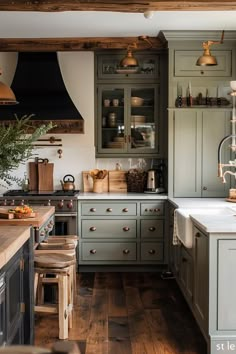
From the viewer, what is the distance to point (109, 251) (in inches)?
236

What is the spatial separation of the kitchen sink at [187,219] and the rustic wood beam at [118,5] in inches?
66.8

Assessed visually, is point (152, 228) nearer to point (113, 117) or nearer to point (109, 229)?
point (109, 229)

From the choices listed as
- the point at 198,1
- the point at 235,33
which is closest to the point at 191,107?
the point at 235,33

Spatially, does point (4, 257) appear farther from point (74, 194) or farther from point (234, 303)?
point (74, 194)

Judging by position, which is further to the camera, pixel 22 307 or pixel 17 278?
pixel 22 307

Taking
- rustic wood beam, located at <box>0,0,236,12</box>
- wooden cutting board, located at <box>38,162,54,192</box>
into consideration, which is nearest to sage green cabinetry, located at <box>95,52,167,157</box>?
wooden cutting board, located at <box>38,162,54,192</box>

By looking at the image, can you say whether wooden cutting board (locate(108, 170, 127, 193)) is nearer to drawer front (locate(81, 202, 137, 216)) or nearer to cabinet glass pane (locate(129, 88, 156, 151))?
cabinet glass pane (locate(129, 88, 156, 151))

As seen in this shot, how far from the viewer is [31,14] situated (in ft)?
16.0

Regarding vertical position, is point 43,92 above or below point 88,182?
above

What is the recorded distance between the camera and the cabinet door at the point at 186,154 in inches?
230

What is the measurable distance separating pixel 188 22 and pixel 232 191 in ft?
6.09

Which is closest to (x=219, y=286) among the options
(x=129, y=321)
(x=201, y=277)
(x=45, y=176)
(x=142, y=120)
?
(x=201, y=277)

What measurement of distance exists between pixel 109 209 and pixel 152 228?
552 millimetres

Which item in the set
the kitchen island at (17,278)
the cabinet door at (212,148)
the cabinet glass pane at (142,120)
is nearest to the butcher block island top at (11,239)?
the kitchen island at (17,278)
